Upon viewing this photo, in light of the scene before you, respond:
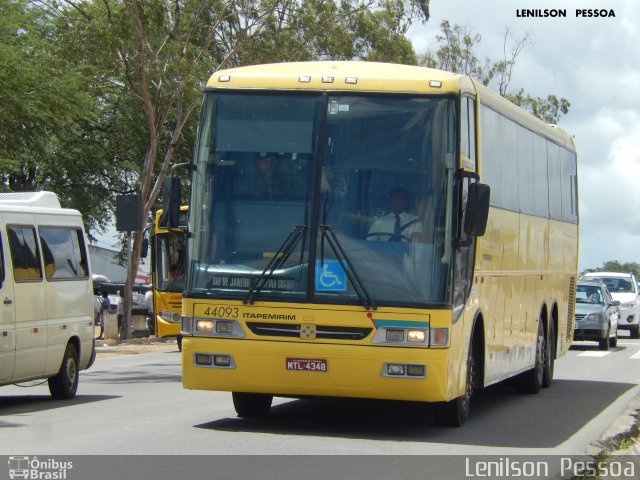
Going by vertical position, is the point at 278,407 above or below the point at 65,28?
below

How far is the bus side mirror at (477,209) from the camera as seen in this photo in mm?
10983

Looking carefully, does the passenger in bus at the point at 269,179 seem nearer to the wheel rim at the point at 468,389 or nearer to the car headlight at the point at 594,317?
the wheel rim at the point at 468,389

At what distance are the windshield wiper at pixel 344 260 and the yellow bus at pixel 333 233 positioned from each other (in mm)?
13

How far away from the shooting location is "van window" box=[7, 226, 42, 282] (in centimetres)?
1372

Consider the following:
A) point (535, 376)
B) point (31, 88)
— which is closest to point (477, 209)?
point (535, 376)

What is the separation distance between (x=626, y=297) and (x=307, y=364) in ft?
94.4

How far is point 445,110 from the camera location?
11227mm

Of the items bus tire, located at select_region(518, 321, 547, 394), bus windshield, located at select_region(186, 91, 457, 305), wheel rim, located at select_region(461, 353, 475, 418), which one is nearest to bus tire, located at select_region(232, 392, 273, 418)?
bus windshield, located at select_region(186, 91, 457, 305)

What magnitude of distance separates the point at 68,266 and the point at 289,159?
16.9ft

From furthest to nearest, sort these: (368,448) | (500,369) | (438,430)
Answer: (500,369) → (438,430) → (368,448)

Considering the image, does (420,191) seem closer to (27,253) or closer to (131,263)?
(27,253)

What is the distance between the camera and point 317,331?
1091cm

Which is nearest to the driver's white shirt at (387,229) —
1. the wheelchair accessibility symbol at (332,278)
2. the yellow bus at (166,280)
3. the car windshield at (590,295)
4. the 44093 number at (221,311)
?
the wheelchair accessibility symbol at (332,278)

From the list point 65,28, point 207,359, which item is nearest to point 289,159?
point 207,359
